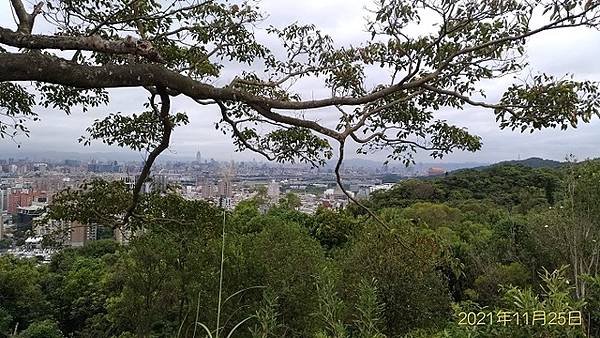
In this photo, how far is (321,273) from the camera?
200cm

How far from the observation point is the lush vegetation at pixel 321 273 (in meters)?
1.79

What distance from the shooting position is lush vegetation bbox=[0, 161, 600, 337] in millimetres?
1792

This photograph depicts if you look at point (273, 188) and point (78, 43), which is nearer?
point (78, 43)

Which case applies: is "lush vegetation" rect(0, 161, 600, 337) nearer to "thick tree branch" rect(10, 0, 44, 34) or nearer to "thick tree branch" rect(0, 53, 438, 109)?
"thick tree branch" rect(0, 53, 438, 109)

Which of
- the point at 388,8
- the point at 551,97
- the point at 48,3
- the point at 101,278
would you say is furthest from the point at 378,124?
the point at 101,278

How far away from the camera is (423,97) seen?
11.0 ft

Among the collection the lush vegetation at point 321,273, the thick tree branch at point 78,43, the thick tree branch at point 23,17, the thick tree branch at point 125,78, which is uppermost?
the thick tree branch at point 23,17

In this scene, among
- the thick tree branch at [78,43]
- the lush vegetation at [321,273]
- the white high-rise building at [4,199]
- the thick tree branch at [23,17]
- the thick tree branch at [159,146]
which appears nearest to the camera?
the lush vegetation at [321,273]

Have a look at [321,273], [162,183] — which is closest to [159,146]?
[162,183]

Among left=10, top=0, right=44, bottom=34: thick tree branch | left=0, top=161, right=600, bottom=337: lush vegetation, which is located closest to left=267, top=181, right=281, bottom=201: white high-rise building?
left=0, top=161, right=600, bottom=337: lush vegetation

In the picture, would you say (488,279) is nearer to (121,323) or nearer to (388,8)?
(121,323)

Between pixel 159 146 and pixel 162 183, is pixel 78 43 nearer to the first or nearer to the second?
pixel 159 146

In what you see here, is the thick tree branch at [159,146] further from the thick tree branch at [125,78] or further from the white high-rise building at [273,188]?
the white high-rise building at [273,188]

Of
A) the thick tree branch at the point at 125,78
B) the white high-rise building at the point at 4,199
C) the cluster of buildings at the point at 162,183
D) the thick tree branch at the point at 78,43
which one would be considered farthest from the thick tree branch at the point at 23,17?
the white high-rise building at the point at 4,199
